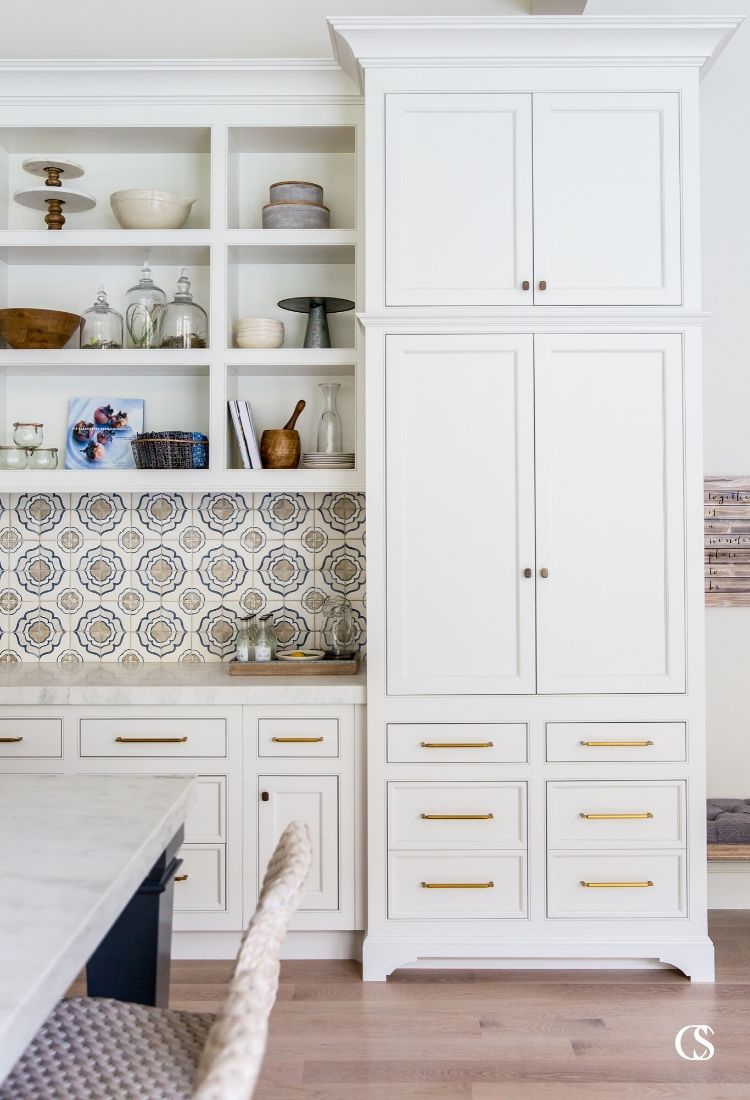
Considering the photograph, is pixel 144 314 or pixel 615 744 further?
pixel 144 314

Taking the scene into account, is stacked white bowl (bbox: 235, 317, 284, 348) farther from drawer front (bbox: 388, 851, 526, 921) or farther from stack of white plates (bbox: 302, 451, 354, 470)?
drawer front (bbox: 388, 851, 526, 921)

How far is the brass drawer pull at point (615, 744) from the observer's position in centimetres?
266

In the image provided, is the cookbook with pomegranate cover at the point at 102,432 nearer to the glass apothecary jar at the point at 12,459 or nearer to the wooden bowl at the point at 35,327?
the glass apothecary jar at the point at 12,459

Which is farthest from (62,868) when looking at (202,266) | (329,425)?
(202,266)

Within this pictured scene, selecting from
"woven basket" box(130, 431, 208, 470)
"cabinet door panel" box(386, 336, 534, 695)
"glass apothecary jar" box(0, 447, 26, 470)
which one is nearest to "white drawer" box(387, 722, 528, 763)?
"cabinet door panel" box(386, 336, 534, 695)

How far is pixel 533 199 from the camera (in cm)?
266

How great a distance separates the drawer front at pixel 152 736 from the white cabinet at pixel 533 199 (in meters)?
1.36

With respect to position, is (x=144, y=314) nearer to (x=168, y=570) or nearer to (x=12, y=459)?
(x=12, y=459)

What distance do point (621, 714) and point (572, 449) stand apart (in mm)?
777

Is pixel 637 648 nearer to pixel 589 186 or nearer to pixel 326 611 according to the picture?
pixel 326 611

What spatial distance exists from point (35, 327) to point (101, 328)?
0.21 metres

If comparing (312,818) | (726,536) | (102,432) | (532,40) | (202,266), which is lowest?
(312,818)

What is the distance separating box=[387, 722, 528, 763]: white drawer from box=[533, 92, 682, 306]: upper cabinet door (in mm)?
1264

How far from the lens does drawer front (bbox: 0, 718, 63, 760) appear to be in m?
2.74
